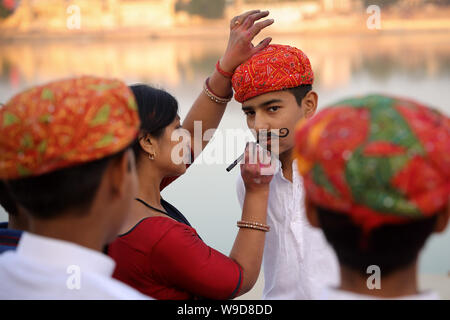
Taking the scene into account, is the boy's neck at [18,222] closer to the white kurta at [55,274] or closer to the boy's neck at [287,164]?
the white kurta at [55,274]

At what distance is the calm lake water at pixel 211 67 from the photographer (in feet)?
12.1

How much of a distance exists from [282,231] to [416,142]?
89 cm

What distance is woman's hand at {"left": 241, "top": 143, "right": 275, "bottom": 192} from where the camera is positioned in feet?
4.66

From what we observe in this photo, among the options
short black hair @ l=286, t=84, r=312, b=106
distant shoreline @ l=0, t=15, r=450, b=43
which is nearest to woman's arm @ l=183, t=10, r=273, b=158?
short black hair @ l=286, t=84, r=312, b=106

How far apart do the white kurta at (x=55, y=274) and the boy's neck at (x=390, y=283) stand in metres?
0.39

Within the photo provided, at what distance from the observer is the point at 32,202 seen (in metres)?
0.93

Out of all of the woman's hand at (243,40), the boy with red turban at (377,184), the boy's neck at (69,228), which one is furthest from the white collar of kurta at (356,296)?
the woman's hand at (243,40)

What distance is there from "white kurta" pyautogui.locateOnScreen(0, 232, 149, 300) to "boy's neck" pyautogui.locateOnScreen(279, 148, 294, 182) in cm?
83

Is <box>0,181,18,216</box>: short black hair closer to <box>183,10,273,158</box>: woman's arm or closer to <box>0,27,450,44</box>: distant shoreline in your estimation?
<box>183,10,273,158</box>: woman's arm

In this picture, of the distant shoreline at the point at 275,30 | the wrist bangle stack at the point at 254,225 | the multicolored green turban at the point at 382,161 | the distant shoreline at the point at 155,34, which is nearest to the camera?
Result: the multicolored green turban at the point at 382,161

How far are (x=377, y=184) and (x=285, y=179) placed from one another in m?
0.89

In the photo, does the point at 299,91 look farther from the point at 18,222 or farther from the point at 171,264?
the point at 18,222

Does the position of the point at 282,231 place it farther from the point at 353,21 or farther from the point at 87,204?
the point at 353,21

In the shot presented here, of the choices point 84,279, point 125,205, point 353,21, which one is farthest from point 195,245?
point 353,21
